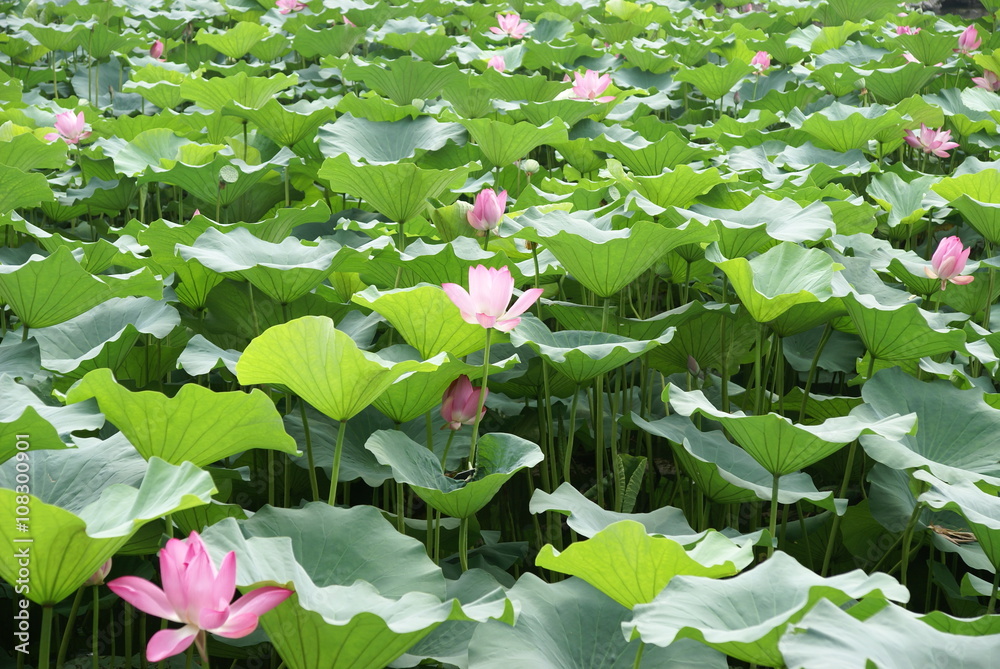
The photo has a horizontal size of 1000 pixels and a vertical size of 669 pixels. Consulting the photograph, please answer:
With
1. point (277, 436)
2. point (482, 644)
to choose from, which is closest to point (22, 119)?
point (277, 436)

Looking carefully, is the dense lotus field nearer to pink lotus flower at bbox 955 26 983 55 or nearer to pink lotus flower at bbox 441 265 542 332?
pink lotus flower at bbox 441 265 542 332

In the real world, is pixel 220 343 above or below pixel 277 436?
below

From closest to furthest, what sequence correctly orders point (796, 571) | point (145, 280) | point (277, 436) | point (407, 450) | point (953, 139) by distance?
point (796, 571), point (277, 436), point (407, 450), point (145, 280), point (953, 139)

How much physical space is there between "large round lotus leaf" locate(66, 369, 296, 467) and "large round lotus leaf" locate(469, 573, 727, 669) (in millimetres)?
308

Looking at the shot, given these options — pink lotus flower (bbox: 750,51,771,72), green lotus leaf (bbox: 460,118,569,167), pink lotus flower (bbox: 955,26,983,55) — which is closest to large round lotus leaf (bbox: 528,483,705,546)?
green lotus leaf (bbox: 460,118,569,167)

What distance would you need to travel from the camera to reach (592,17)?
13.1ft

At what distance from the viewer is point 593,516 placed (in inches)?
42.5

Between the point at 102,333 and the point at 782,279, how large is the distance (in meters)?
1.10

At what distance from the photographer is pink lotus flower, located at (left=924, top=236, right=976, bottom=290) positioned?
4.67 ft

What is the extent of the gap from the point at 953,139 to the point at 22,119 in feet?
8.60

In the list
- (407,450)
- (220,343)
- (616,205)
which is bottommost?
(220,343)

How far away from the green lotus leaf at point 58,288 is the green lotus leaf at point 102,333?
0.15 feet

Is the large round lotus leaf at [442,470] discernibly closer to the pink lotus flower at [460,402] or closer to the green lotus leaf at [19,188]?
the pink lotus flower at [460,402]

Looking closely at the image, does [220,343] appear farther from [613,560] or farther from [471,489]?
[613,560]
